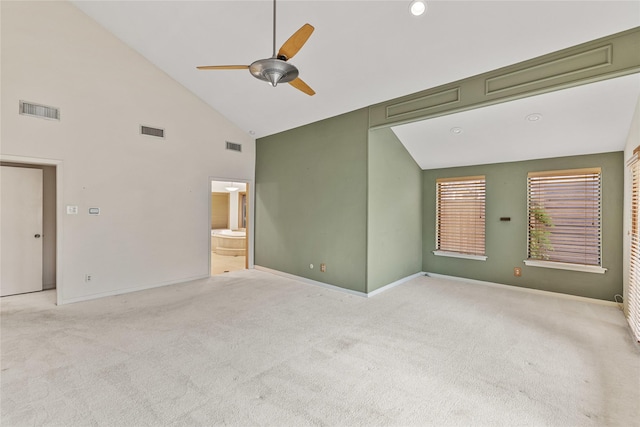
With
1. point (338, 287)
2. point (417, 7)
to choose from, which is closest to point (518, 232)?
point (338, 287)

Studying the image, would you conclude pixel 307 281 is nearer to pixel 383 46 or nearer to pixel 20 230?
pixel 383 46

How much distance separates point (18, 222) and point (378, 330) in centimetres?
565

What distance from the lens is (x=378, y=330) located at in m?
3.26

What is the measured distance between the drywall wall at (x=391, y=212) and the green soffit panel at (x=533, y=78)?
76cm

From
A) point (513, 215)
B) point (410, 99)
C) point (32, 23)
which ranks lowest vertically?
point (513, 215)

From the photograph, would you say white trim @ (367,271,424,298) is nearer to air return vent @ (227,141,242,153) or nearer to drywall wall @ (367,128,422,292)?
drywall wall @ (367,128,422,292)

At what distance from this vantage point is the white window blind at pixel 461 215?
535 centimetres

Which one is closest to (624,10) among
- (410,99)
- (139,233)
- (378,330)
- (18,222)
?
(410,99)

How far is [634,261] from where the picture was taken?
→ 10.5 ft

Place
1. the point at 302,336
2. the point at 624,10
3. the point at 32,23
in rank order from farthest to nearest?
the point at 32,23 < the point at 302,336 < the point at 624,10

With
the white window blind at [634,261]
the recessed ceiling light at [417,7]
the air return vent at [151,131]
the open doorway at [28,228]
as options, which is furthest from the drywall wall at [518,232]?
the open doorway at [28,228]

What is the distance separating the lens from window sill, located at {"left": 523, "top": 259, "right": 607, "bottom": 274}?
4219mm

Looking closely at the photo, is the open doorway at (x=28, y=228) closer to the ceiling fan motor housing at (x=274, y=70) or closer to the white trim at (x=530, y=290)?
the ceiling fan motor housing at (x=274, y=70)

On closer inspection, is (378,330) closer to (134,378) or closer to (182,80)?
(134,378)
